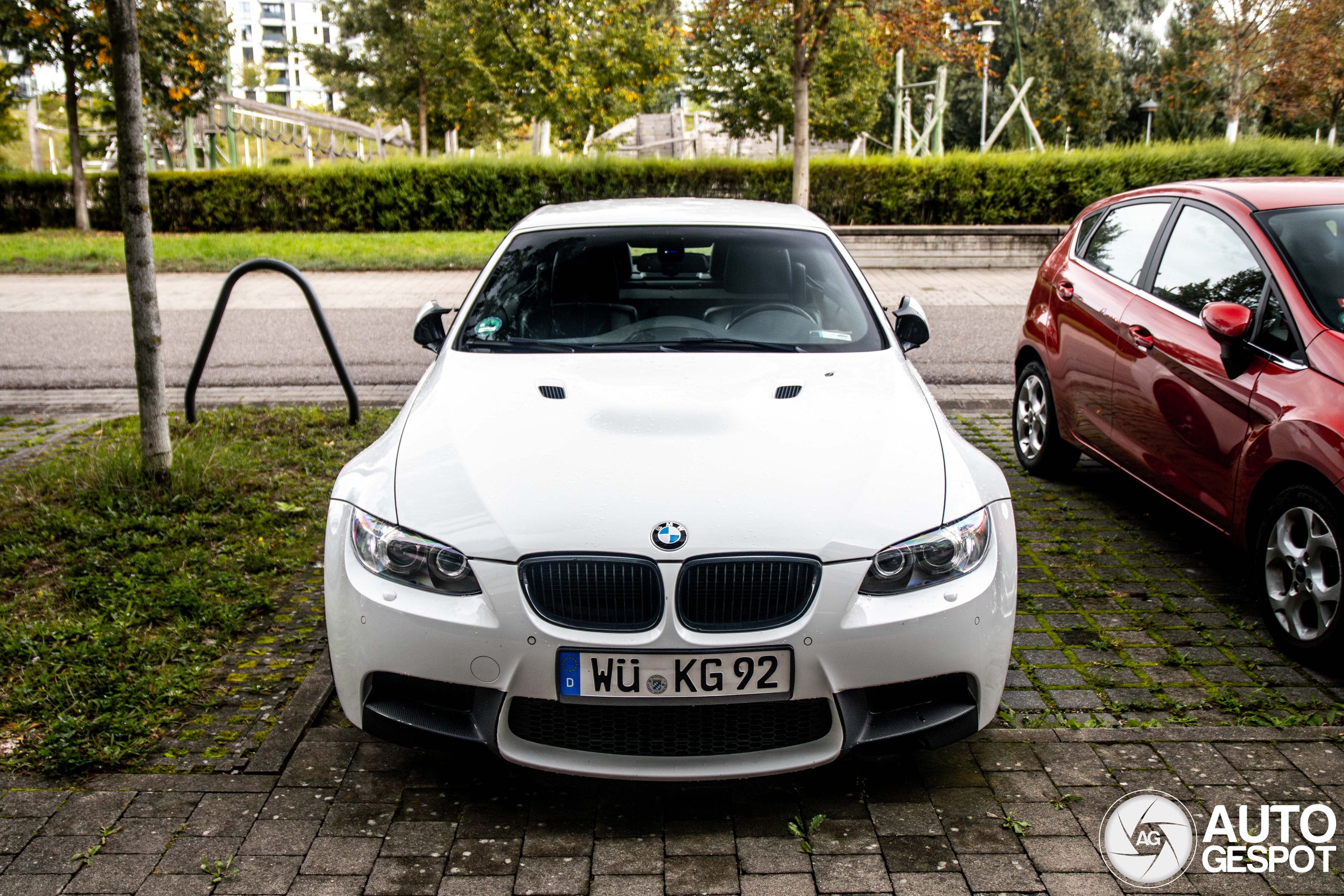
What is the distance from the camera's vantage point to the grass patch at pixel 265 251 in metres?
16.9

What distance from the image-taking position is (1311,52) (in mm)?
26359

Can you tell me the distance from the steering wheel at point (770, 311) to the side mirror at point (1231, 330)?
1.53 meters

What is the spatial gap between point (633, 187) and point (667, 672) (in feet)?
63.9

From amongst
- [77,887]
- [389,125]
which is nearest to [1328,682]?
[77,887]

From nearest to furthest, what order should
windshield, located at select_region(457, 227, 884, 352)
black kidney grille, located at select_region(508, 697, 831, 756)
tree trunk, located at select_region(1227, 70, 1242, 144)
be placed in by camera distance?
Answer: black kidney grille, located at select_region(508, 697, 831, 756)
windshield, located at select_region(457, 227, 884, 352)
tree trunk, located at select_region(1227, 70, 1242, 144)

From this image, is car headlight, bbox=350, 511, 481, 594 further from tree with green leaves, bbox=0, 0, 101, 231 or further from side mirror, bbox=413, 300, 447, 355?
tree with green leaves, bbox=0, 0, 101, 231

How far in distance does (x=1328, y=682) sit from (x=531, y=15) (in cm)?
2774

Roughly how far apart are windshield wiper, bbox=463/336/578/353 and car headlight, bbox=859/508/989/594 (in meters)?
1.60

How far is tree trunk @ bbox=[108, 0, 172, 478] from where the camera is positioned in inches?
216

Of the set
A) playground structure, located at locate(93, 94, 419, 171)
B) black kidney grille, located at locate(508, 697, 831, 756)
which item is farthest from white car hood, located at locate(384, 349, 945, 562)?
playground structure, located at locate(93, 94, 419, 171)

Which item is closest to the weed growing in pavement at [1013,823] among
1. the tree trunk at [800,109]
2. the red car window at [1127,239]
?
the red car window at [1127,239]

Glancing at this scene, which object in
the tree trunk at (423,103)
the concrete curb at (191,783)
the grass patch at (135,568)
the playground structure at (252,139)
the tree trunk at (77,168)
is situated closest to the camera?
the concrete curb at (191,783)

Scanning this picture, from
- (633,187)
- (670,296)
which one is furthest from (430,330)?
(633,187)

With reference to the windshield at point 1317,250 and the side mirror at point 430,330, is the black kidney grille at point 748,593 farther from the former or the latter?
the windshield at point 1317,250
